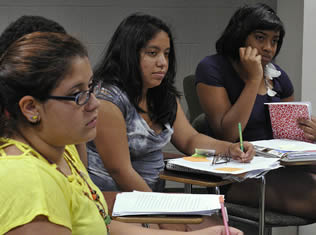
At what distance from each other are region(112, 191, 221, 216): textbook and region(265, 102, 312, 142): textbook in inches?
40.2

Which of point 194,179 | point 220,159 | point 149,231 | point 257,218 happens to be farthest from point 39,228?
point 257,218

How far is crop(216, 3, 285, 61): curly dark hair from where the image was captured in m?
2.42

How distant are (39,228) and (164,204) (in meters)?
0.58

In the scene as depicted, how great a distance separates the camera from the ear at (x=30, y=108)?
0.90 meters

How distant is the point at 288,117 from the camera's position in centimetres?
223

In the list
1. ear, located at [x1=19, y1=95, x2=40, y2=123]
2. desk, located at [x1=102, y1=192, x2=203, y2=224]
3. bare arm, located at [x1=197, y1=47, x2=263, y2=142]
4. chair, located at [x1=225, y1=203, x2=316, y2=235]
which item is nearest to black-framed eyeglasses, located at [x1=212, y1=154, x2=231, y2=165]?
chair, located at [x1=225, y1=203, x2=316, y2=235]

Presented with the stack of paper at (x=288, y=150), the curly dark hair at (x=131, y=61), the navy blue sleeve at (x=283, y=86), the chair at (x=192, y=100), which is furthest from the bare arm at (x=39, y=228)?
the chair at (x=192, y=100)

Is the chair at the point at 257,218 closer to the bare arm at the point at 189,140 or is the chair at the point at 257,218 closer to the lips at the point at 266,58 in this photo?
the bare arm at the point at 189,140

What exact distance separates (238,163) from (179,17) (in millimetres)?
2774

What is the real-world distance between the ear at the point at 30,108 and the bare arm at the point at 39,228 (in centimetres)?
21

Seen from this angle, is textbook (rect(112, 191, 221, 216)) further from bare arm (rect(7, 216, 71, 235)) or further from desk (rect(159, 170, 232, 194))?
bare arm (rect(7, 216, 71, 235))

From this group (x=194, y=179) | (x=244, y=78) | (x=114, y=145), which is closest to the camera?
(x=194, y=179)

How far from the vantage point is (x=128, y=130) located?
190cm

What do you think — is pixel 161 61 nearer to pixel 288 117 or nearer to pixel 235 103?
pixel 235 103
